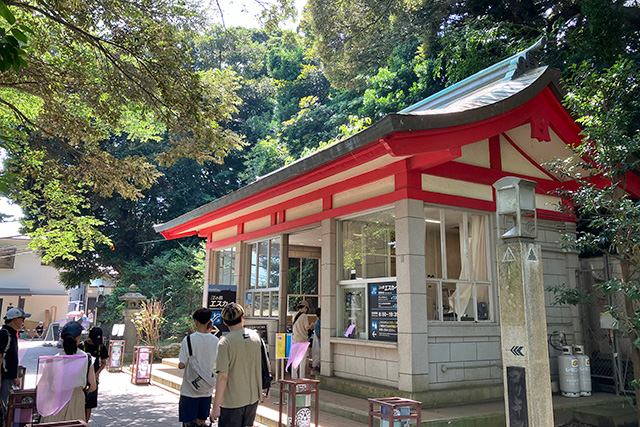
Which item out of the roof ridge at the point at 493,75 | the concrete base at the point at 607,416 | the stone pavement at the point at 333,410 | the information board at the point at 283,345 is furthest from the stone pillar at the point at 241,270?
the concrete base at the point at 607,416

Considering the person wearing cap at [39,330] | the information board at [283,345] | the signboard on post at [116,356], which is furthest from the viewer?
the person wearing cap at [39,330]

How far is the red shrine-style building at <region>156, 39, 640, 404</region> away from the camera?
6.98m

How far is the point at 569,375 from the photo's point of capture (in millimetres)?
→ 8188

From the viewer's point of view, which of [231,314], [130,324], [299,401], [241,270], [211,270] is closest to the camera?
[231,314]

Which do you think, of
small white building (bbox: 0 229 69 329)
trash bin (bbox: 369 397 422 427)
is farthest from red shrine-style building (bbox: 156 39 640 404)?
small white building (bbox: 0 229 69 329)

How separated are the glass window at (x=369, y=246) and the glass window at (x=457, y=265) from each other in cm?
62

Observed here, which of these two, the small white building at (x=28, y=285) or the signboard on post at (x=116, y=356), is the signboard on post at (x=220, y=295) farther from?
the small white building at (x=28, y=285)

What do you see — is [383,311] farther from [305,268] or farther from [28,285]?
[28,285]

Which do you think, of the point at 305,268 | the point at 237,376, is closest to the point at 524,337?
the point at 237,376

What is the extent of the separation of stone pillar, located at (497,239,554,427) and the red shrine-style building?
225 cm

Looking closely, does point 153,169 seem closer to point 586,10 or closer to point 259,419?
point 259,419

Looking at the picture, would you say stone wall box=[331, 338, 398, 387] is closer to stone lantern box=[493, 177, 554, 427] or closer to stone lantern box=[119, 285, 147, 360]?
stone lantern box=[493, 177, 554, 427]

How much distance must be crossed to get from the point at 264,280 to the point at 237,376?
23.6 feet

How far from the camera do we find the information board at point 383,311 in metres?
7.61
